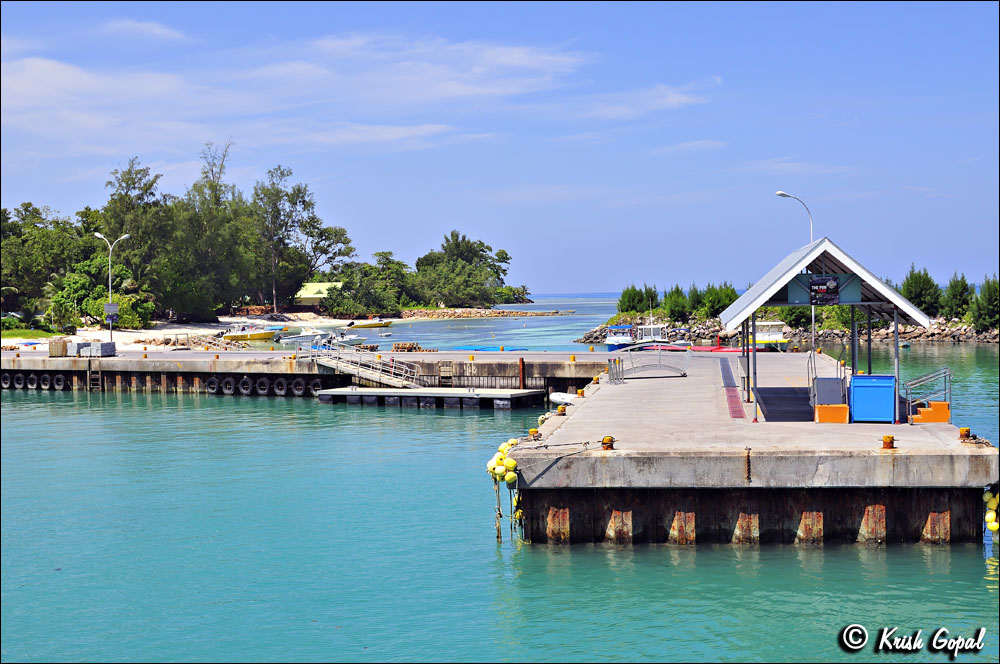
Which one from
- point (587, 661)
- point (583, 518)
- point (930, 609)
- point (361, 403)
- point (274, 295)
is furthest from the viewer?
point (274, 295)

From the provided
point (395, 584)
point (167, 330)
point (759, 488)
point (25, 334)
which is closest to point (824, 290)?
point (759, 488)

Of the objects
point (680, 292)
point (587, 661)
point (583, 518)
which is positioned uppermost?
point (680, 292)

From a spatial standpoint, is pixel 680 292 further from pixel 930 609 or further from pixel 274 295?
pixel 930 609

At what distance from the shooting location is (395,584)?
63.8 ft

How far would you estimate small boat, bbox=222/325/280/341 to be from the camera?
107012 mm

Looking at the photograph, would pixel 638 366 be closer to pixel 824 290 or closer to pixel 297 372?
pixel 824 290

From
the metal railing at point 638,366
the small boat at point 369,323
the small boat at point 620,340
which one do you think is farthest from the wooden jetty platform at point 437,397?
the small boat at point 369,323

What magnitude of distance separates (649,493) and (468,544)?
4.61 m

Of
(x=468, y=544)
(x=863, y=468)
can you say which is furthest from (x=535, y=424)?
(x=863, y=468)

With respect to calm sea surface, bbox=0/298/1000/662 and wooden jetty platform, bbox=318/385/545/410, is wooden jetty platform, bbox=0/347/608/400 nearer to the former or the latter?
wooden jetty platform, bbox=318/385/545/410

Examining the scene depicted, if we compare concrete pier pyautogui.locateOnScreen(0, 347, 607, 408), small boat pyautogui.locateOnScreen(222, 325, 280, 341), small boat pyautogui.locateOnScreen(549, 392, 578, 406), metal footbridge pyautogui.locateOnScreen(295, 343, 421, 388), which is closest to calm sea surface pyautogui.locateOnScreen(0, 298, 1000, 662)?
small boat pyautogui.locateOnScreen(549, 392, 578, 406)

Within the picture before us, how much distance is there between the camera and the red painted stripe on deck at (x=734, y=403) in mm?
25567

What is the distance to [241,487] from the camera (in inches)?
1152
